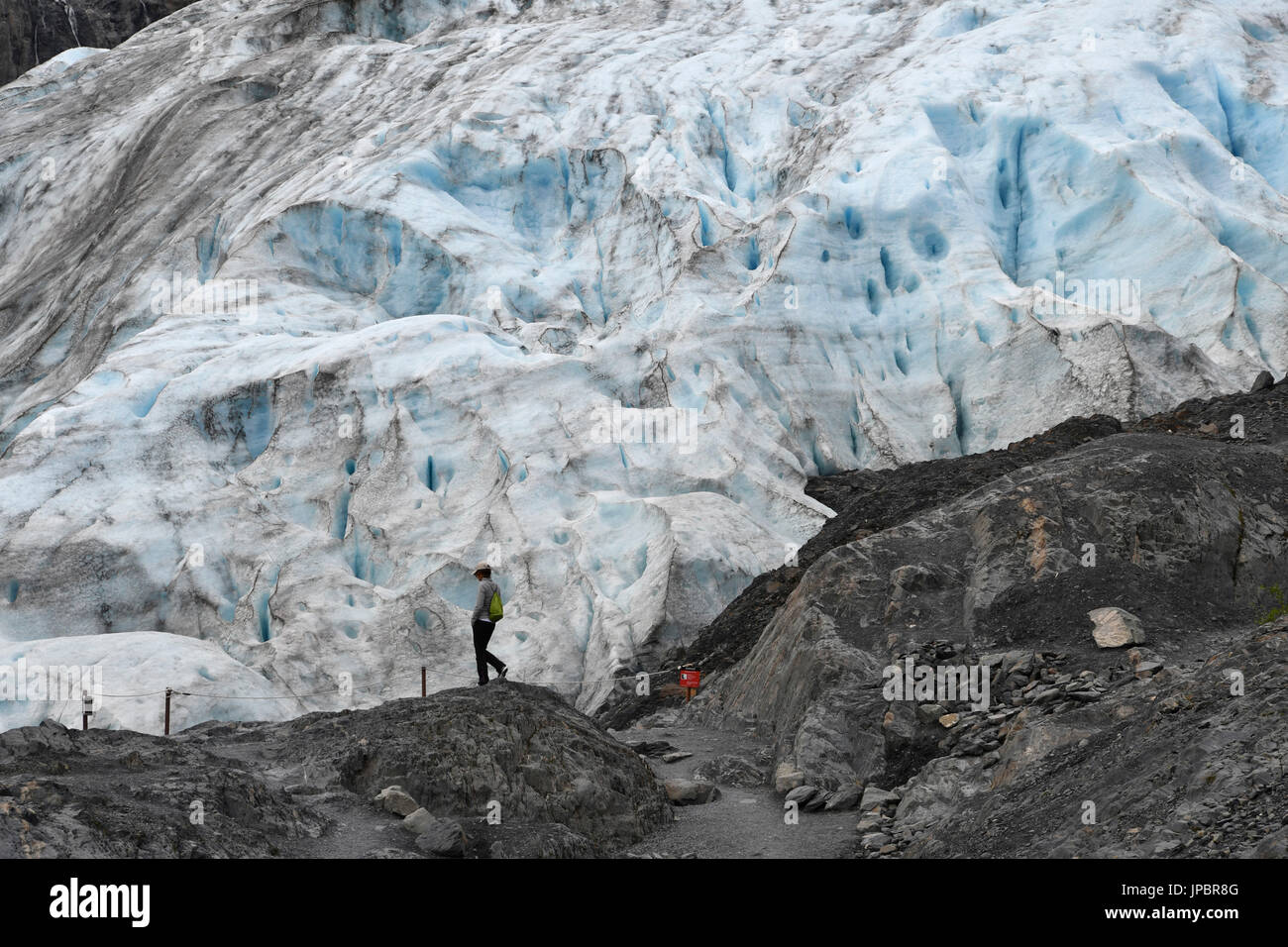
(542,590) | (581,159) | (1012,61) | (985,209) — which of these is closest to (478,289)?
(581,159)

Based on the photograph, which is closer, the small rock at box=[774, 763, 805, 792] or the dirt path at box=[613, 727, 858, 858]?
the dirt path at box=[613, 727, 858, 858]

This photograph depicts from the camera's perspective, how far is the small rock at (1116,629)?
9859 mm

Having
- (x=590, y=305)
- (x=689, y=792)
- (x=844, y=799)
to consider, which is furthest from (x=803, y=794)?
(x=590, y=305)

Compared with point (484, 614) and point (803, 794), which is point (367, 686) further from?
point (803, 794)

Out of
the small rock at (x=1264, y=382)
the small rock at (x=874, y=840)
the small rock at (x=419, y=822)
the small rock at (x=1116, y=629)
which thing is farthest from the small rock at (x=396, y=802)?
the small rock at (x=1264, y=382)

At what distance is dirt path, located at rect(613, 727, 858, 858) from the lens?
8281 mm

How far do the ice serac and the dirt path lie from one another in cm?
629

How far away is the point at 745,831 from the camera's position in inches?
349

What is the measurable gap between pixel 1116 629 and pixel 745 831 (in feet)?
11.2

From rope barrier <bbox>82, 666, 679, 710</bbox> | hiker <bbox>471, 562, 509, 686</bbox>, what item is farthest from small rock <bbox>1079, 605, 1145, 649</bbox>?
rope barrier <bbox>82, 666, 679, 710</bbox>

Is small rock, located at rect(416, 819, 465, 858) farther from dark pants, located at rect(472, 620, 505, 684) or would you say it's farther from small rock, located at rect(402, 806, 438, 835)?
dark pants, located at rect(472, 620, 505, 684)

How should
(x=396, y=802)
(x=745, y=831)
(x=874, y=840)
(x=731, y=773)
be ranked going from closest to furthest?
(x=874, y=840), (x=396, y=802), (x=745, y=831), (x=731, y=773)

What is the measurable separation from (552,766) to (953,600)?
4.38 meters

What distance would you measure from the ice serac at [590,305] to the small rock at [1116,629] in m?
6.86
